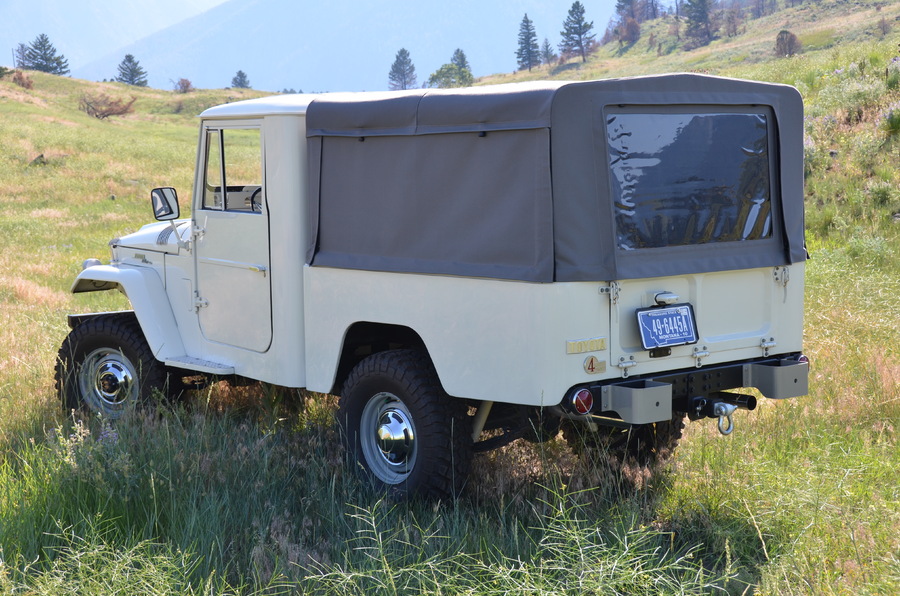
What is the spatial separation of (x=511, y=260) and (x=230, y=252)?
7.51 ft

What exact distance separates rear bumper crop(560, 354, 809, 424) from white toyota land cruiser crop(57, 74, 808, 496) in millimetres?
11

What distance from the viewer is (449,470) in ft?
16.9

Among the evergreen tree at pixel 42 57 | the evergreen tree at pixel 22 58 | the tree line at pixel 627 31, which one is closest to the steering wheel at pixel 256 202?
the tree line at pixel 627 31

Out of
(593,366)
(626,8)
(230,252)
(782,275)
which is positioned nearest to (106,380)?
(230,252)

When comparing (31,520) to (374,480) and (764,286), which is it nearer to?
(374,480)

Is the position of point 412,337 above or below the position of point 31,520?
above

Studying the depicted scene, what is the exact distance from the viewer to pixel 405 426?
5449 mm

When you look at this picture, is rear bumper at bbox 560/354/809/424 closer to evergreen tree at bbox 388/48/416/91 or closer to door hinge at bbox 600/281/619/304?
door hinge at bbox 600/281/619/304

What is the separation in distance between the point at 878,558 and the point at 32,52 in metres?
133

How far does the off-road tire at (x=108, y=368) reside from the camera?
6.87 metres

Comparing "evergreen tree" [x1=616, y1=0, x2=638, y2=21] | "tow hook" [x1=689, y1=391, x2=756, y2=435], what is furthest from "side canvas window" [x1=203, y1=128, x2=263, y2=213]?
"evergreen tree" [x1=616, y1=0, x2=638, y2=21]

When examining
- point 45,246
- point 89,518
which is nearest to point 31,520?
point 89,518

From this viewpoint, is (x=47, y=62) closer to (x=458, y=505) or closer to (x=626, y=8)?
(x=626, y=8)

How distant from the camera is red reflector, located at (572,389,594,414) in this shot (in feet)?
15.7
